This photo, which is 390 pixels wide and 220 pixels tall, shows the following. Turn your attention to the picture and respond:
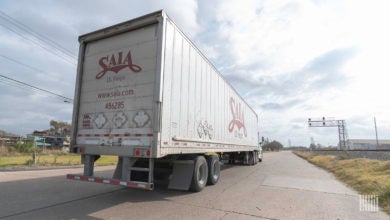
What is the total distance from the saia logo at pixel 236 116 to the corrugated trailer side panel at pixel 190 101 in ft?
2.78

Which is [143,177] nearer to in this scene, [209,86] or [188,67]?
[188,67]

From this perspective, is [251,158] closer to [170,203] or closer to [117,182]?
[170,203]

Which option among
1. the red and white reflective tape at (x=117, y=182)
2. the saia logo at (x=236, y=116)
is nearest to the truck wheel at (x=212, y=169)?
the saia logo at (x=236, y=116)

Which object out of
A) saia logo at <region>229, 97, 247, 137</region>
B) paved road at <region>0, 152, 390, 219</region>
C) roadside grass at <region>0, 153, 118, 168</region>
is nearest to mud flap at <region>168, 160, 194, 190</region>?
paved road at <region>0, 152, 390, 219</region>

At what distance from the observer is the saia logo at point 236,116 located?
11305mm

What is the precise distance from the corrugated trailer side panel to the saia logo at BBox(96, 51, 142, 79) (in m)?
0.98

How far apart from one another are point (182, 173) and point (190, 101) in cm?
207

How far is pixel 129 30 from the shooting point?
631 cm

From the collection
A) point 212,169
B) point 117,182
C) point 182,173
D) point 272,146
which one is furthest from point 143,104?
point 272,146

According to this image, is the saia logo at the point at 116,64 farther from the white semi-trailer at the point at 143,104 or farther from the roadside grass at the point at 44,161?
the roadside grass at the point at 44,161

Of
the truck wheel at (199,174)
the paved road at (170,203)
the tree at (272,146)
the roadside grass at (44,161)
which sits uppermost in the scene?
the tree at (272,146)

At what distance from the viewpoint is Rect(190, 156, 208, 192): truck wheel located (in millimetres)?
7010

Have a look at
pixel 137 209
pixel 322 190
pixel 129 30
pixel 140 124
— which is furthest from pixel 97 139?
pixel 322 190

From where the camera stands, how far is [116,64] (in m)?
6.36
